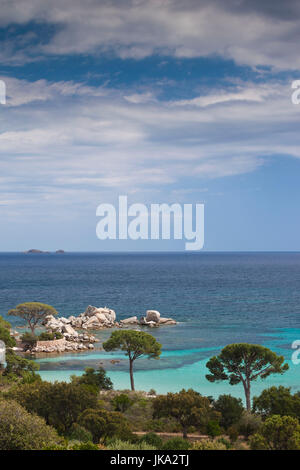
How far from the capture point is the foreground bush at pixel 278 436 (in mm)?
17938

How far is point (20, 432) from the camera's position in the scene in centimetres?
1795

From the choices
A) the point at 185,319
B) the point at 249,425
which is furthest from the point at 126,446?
the point at 185,319

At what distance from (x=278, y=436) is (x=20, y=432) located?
37.7 ft

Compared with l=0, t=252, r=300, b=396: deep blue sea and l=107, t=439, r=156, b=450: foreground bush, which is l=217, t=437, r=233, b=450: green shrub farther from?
l=0, t=252, r=300, b=396: deep blue sea

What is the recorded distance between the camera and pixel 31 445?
17.9 m

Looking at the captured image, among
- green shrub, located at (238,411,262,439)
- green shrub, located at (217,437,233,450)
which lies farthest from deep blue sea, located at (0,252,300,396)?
green shrub, located at (217,437,233,450)

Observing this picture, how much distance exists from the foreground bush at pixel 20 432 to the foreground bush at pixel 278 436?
363 inches

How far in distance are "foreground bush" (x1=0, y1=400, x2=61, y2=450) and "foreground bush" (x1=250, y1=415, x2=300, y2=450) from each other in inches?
363

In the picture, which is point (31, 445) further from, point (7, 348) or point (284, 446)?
point (7, 348)

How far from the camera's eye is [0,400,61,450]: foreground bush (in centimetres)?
1766

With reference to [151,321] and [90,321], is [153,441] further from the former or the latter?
[151,321]

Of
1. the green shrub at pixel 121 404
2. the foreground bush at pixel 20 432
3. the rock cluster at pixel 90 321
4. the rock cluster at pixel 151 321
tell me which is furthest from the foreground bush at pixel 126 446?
the rock cluster at pixel 151 321
